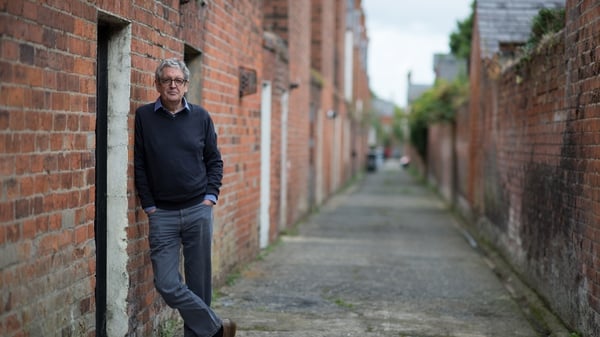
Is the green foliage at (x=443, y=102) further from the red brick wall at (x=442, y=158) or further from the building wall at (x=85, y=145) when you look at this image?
the building wall at (x=85, y=145)

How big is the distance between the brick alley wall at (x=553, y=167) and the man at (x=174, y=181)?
2.85 metres

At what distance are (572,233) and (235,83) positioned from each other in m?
3.69

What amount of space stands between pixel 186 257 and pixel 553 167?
3.98 meters

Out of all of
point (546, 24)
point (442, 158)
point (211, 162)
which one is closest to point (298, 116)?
point (546, 24)

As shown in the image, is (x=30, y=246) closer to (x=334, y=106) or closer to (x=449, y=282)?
(x=449, y=282)

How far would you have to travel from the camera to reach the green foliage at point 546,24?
8828 millimetres

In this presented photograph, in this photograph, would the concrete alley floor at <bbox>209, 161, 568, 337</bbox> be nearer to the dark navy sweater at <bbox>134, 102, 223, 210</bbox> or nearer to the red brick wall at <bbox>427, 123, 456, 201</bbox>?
the dark navy sweater at <bbox>134, 102, 223, 210</bbox>

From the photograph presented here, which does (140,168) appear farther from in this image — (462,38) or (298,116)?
(462,38)

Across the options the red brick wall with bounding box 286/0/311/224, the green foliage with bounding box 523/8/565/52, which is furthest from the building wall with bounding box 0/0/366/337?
the red brick wall with bounding box 286/0/311/224

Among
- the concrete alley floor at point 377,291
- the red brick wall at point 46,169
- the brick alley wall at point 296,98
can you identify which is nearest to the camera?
the red brick wall at point 46,169

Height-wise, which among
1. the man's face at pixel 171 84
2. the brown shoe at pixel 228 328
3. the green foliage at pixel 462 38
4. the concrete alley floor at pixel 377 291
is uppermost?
the green foliage at pixel 462 38

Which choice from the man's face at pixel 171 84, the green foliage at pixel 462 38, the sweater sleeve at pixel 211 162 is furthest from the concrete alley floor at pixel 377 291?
the green foliage at pixel 462 38

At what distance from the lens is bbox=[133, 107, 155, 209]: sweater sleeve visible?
5.03m

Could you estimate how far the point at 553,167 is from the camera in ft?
25.3
